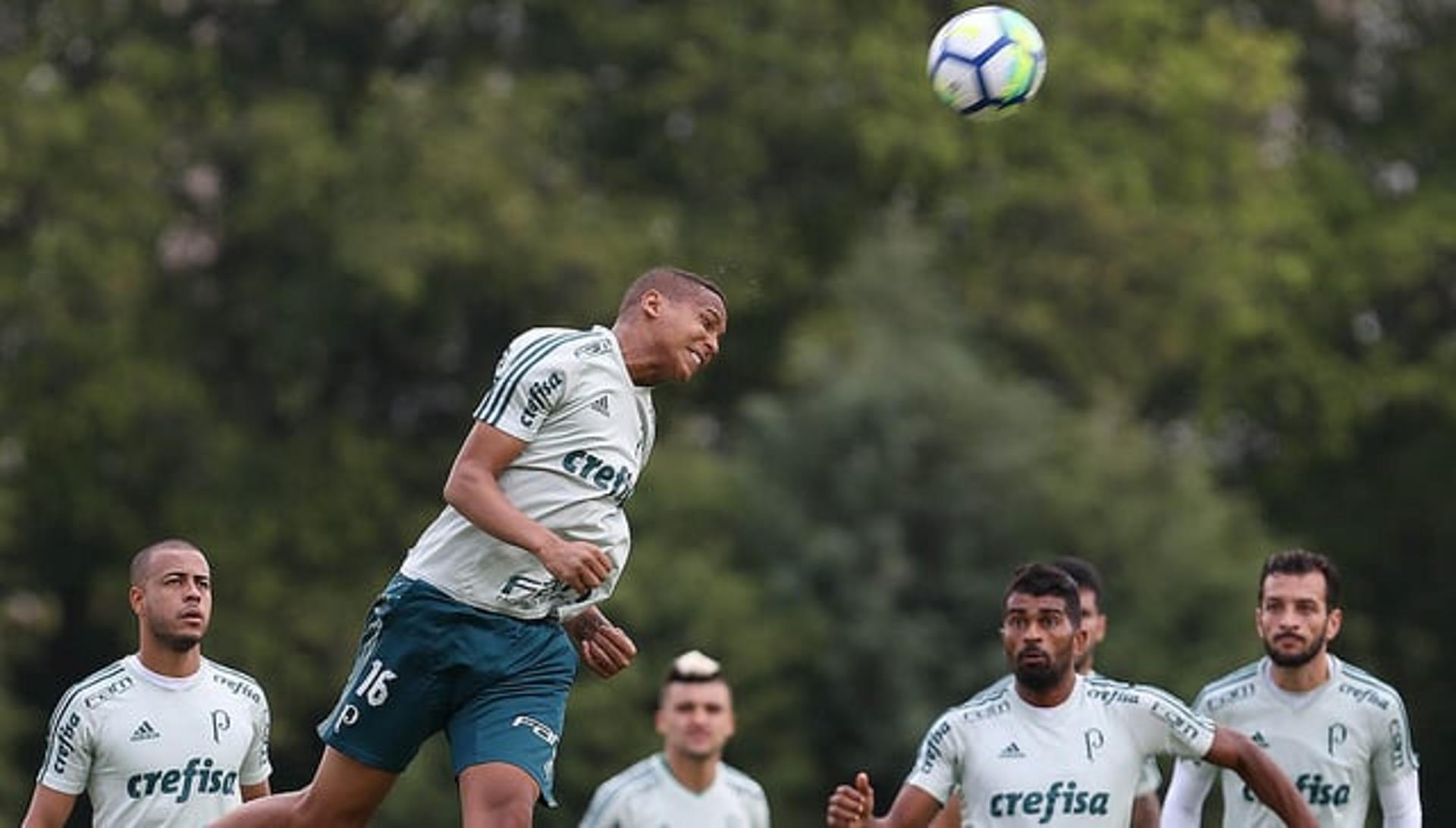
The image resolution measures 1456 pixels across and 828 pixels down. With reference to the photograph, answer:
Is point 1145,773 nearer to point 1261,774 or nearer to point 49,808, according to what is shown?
point 1261,774

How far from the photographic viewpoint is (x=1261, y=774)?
1067 cm

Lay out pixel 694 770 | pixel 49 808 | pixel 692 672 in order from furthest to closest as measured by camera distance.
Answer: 1. pixel 694 770
2. pixel 692 672
3. pixel 49 808

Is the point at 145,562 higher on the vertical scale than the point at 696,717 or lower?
lower

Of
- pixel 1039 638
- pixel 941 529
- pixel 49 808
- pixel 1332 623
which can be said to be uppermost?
pixel 941 529

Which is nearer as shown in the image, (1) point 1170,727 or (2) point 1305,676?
(1) point 1170,727

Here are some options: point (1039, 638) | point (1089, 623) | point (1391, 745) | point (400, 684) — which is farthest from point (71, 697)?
point (1391, 745)

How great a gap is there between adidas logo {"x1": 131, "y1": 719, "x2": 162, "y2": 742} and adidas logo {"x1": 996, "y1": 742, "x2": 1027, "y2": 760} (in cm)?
307

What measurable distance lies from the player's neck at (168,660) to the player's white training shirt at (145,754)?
0.09m

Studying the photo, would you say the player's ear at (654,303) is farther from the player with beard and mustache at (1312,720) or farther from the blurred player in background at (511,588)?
the player with beard and mustache at (1312,720)

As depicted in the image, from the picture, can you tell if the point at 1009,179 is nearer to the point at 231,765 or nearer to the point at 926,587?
the point at 926,587

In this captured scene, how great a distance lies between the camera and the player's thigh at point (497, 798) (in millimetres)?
9062

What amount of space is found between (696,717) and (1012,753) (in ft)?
13.9

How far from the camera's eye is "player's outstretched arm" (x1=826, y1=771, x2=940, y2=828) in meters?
9.73

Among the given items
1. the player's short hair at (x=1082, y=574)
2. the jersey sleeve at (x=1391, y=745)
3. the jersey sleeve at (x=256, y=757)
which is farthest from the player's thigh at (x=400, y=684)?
the jersey sleeve at (x=1391, y=745)
